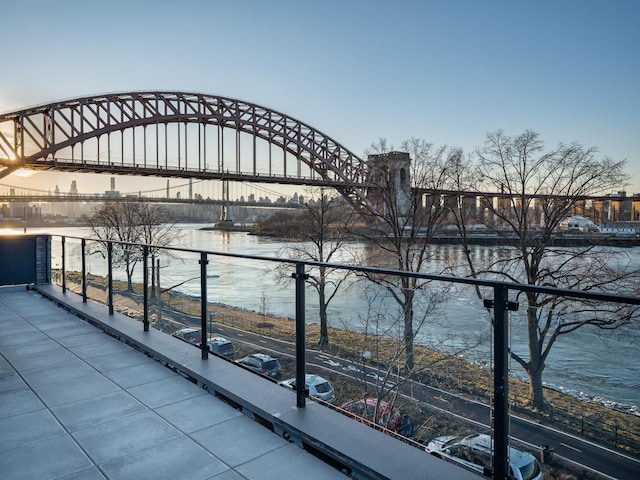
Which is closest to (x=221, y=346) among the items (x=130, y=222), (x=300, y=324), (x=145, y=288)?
(x=300, y=324)

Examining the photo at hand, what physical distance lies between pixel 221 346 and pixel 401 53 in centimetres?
2605

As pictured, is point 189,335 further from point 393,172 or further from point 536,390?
point 393,172

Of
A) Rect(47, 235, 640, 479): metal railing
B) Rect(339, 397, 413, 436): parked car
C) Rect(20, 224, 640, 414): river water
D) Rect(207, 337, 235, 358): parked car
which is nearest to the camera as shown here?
Rect(20, 224, 640, 414): river water

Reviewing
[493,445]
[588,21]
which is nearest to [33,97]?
[588,21]

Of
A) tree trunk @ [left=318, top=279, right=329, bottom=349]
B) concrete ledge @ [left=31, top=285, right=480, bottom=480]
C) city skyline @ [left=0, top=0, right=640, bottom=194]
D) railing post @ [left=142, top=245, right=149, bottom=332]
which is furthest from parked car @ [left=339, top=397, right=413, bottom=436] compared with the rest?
city skyline @ [left=0, top=0, right=640, bottom=194]

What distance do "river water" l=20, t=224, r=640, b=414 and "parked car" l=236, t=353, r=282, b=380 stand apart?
325 mm

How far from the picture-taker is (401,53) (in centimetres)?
2558

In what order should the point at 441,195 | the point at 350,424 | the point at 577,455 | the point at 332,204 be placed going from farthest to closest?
1. the point at 332,204
2. the point at 441,195
3. the point at 350,424
4. the point at 577,455

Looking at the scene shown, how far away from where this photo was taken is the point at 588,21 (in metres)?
20.9

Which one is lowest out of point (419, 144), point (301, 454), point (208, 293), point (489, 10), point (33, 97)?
point (301, 454)

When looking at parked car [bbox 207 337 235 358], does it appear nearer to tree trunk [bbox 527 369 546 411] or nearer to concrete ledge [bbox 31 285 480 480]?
concrete ledge [bbox 31 285 480 480]

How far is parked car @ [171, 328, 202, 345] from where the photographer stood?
3.33 metres

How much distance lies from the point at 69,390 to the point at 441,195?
707 inches

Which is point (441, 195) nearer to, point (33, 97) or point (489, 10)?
point (489, 10)
